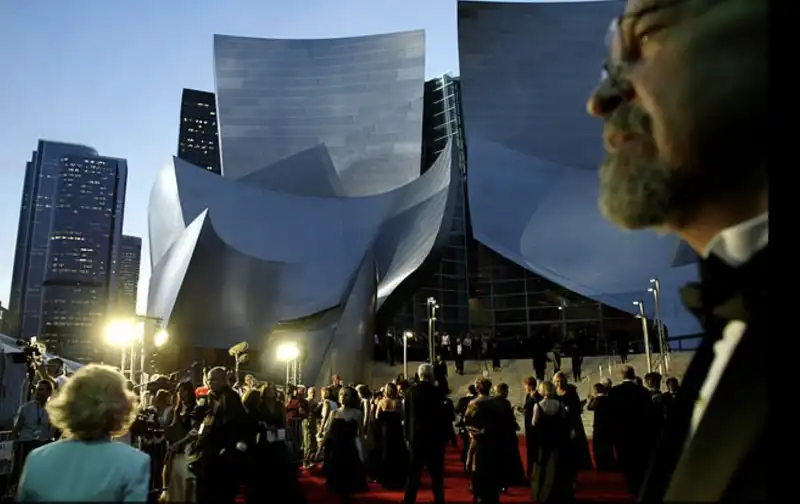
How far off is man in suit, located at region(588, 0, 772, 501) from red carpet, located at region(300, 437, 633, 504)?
15.0 ft

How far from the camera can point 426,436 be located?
497 centimetres

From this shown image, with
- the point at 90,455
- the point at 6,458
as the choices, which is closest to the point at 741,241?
the point at 90,455

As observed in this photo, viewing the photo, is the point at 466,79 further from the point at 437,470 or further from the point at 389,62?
the point at 437,470

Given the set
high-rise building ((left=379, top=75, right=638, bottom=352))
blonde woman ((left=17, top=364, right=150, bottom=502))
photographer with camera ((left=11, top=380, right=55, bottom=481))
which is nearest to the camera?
blonde woman ((left=17, top=364, right=150, bottom=502))

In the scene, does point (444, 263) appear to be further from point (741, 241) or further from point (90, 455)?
point (741, 241)

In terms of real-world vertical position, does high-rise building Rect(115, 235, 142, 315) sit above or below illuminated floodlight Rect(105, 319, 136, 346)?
above

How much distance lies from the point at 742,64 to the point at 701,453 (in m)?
0.49

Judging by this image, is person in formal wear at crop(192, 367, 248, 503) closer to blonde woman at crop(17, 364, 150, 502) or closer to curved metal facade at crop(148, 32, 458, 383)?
blonde woman at crop(17, 364, 150, 502)

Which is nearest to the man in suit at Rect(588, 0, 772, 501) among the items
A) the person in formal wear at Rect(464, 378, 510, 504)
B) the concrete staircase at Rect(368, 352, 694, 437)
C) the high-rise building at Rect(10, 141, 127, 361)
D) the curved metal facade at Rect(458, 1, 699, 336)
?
the person in formal wear at Rect(464, 378, 510, 504)

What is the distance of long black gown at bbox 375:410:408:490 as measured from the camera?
6621 millimetres

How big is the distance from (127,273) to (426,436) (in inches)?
3689

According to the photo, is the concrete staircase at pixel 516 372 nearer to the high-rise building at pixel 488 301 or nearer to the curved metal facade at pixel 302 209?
the curved metal facade at pixel 302 209

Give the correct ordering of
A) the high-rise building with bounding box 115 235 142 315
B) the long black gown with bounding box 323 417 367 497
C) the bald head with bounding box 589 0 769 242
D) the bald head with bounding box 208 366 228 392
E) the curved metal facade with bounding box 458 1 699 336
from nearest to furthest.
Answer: the bald head with bounding box 589 0 769 242 < the bald head with bounding box 208 366 228 392 < the long black gown with bounding box 323 417 367 497 < the curved metal facade with bounding box 458 1 699 336 < the high-rise building with bounding box 115 235 142 315

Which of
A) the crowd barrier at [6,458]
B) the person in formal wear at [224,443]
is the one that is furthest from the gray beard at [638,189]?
the crowd barrier at [6,458]
